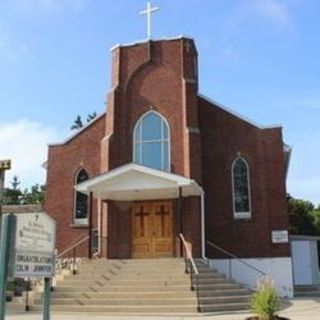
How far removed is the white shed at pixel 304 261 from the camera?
27.1 m

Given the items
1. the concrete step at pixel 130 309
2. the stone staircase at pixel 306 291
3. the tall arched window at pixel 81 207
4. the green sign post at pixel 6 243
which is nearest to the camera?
the green sign post at pixel 6 243

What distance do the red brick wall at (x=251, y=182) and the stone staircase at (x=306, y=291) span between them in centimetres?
197

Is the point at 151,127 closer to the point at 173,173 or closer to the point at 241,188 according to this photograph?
the point at 173,173

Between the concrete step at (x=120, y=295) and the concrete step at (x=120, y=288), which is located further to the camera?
the concrete step at (x=120, y=288)

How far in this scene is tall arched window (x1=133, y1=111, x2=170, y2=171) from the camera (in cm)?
2320

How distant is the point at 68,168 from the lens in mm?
25391

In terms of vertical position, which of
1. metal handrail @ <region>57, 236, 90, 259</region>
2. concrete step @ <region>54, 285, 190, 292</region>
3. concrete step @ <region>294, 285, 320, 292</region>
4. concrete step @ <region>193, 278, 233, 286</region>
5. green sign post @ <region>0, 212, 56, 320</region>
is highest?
metal handrail @ <region>57, 236, 90, 259</region>

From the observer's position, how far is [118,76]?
24.1 metres

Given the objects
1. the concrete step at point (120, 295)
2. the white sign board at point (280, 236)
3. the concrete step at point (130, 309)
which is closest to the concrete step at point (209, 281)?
the concrete step at point (120, 295)

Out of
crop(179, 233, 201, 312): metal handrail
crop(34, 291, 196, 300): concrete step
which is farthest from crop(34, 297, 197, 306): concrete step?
crop(179, 233, 201, 312): metal handrail

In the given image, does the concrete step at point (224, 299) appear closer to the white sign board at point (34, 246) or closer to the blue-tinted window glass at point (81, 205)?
the white sign board at point (34, 246)

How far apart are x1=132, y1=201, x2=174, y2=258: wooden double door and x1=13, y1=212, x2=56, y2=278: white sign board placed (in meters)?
12.0

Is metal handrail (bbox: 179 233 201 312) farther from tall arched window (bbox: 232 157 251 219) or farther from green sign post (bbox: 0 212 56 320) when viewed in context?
green sign post (bbox: 0 212 56 320)

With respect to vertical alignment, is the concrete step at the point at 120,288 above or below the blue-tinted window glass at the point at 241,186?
below
